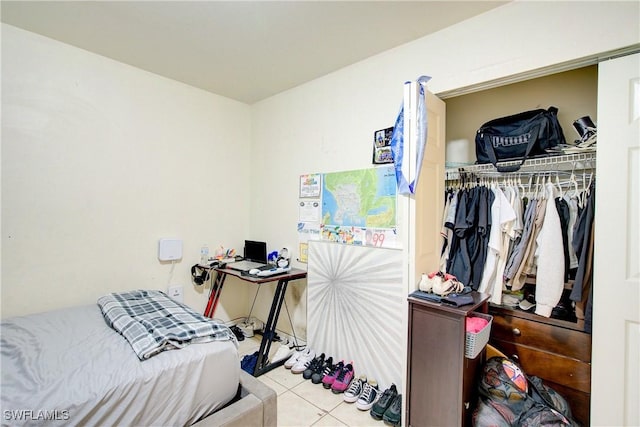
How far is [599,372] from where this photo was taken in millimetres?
1488

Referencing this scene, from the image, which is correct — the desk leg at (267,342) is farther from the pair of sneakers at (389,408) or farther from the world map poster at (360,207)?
the pair of sneakers at (389,408)

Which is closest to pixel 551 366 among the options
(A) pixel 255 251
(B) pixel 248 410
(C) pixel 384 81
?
(B) pixel 248 410

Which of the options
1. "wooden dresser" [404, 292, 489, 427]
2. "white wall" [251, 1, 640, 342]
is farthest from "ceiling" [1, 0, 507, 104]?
"wooden dresser" [404, 292, 489, 427]

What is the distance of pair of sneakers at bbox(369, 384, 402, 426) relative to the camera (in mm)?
1858

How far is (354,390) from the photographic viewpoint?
213 centimetres

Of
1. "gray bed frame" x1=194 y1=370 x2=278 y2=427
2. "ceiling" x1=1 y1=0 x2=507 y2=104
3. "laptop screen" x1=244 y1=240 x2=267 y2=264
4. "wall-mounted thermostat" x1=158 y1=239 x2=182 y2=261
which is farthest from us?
"laptop screen" x1=244 y1=240 x2=267 y2=264

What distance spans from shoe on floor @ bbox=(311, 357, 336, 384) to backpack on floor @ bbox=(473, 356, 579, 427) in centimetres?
102

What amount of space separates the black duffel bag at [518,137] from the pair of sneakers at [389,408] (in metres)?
1.70

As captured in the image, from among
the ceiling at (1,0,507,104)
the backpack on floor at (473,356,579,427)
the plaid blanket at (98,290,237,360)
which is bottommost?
the backpack on floor at (473,356,579,427)

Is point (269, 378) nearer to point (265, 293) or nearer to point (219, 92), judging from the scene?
point (265, 293)

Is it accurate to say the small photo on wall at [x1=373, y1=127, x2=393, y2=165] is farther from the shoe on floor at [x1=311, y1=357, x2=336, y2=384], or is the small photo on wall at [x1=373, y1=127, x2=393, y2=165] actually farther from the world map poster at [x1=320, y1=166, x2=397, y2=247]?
the shoe on floor at [x1=311, y1=357, x2=336, y2=384]

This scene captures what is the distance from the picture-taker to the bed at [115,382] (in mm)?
1155

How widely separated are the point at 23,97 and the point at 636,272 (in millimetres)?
3760

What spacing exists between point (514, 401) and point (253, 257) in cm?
→ 235
